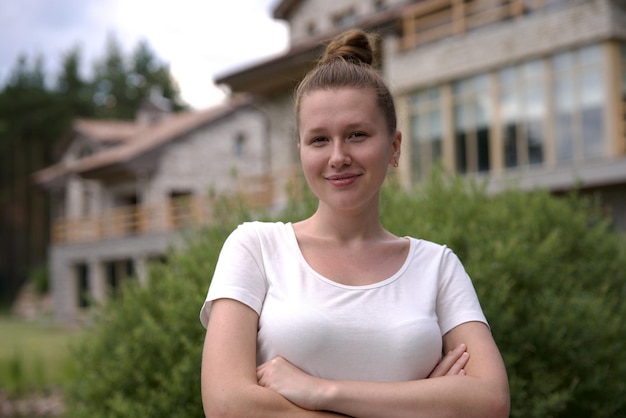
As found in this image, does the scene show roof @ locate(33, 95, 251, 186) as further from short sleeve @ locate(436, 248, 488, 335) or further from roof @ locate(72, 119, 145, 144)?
short sleeve @ locate(436, 248, 488, 335)

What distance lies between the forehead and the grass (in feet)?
13.0

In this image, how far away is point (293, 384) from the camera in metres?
2.39

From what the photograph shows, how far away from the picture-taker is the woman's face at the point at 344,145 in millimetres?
2531

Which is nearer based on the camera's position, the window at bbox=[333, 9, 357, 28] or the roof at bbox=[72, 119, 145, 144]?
the window at bbox=[333, 9, 357, 28]

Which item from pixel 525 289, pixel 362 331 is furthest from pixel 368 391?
pixel 525 289

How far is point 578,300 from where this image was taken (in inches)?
214

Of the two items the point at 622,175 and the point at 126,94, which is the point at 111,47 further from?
the point at 622,175

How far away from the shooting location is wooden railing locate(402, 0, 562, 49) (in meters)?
18.5

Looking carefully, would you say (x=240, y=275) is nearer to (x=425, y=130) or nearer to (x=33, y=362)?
(x=33, y=362)

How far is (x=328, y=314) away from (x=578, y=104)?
16.0 m

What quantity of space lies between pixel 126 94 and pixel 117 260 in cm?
Answer: 3413

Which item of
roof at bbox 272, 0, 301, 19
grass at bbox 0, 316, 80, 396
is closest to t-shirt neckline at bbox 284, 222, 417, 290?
grass at bbox 0, 316, 80, 396

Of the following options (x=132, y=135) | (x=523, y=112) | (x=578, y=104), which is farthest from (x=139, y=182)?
(x=578, y=104)

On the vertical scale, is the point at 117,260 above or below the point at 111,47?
below
